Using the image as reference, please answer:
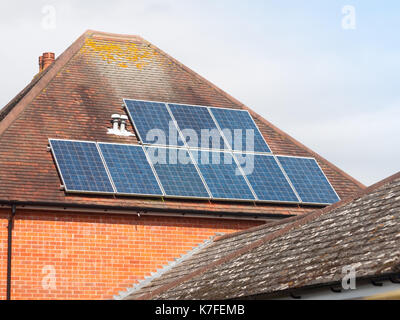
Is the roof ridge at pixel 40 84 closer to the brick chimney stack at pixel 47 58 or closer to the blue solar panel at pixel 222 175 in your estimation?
the brick chimney stack at pixel 47 58

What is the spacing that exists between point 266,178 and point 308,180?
1.55 meters

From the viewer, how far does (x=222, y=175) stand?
28016 millimetres

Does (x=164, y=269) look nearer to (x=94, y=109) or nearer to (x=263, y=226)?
(x=263, y=226)

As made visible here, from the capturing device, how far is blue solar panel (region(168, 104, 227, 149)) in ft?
94.9

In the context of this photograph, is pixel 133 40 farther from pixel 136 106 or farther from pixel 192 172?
pixel 192 172

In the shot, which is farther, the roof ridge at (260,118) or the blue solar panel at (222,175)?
the roof ridge at (260,118)

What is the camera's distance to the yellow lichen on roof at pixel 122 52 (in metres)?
31.7

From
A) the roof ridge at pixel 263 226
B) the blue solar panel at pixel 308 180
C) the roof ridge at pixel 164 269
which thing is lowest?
the roof ridge at pixel 164 269

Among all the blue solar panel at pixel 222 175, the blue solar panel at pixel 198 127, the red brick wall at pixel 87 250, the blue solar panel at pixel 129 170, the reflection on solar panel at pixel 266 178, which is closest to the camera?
the red brick wall at pixel 87 250

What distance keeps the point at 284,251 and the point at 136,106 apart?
37.2ft

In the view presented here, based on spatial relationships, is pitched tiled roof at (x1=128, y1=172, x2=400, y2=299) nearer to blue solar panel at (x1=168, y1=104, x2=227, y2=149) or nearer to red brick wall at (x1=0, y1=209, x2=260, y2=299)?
red brick wall at (x1=0, y1=209, x2=260, y2=299)

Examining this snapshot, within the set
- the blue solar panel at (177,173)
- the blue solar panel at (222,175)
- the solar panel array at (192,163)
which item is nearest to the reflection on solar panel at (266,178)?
the solar panel array at (192,163)
